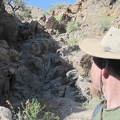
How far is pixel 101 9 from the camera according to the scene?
2192cm

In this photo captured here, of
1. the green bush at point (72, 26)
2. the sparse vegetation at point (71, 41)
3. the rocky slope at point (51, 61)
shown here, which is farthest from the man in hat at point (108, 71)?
the green bush at point (72, 26)

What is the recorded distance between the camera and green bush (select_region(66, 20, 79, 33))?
842 inches

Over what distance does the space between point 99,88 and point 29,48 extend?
15.4 metres

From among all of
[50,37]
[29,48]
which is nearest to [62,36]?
[50,37]

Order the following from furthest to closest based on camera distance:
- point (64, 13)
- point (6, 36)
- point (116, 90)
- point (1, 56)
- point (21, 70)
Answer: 1. point (64, 13)
2. point (6, 36)
3. point (21, 70)
4. point (1, 56)
5. point (116, 90)

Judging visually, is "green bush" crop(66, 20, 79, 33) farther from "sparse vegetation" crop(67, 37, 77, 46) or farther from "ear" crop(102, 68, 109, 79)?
"ear" crop(102, 68, 109, 79)

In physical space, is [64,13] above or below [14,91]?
above

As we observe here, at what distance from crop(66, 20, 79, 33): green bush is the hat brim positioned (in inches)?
755

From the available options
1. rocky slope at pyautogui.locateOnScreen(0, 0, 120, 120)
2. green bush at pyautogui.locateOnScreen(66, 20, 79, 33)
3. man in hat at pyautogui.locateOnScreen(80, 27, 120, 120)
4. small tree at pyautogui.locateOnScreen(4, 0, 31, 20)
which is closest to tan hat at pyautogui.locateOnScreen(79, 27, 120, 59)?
man in hat at pyautogui.locateOnScreen(80, 27, 120, 120)

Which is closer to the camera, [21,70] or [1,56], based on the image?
[1,56]

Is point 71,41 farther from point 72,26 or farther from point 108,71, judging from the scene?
point 108,71

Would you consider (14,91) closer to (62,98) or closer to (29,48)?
(62,98)

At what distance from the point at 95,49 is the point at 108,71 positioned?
18 centimetres

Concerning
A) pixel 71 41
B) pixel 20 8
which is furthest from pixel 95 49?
pixel 20 8
